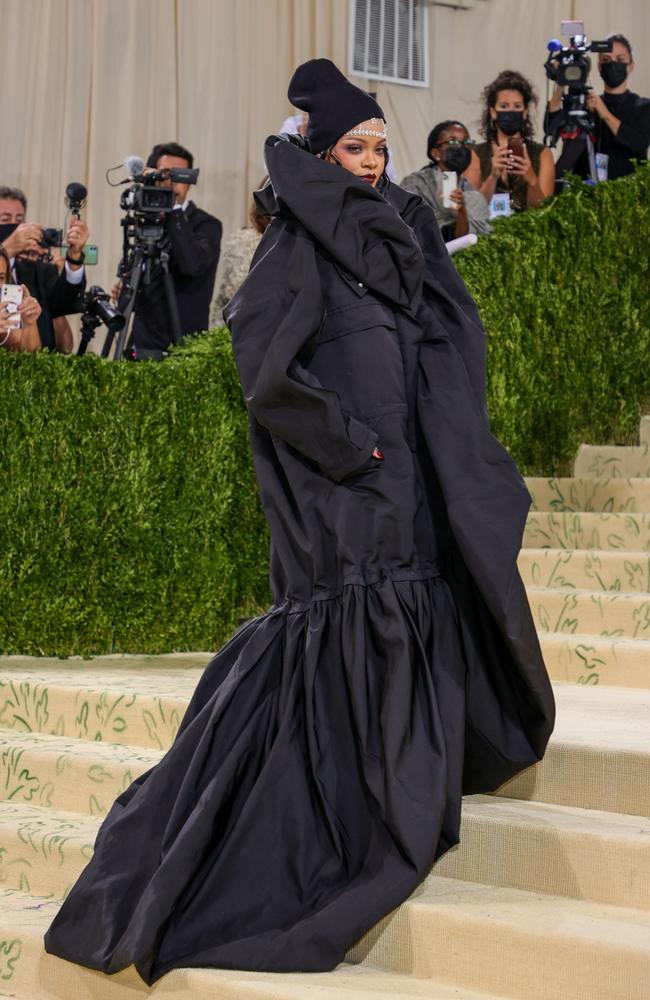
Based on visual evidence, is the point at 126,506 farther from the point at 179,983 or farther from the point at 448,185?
the point at 179,983

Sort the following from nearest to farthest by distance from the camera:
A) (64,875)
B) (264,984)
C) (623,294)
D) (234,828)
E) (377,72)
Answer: (264,984) < (234,828) < (64,875) < (623,294) < (377,72)

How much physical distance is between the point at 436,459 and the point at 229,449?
2347mm

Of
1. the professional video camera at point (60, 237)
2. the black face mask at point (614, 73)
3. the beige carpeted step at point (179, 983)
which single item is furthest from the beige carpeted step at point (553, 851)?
the black face mask at point (614, 73)

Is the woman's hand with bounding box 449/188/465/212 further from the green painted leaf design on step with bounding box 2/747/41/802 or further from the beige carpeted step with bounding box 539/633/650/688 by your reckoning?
the green painted leaf design on step with bounding box 2/747/41/802

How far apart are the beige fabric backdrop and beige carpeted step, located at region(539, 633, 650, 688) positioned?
5480 millimetres

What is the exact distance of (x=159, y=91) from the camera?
8.87 meters

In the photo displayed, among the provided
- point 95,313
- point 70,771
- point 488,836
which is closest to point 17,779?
point 70,771

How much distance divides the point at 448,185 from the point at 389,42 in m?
4.30

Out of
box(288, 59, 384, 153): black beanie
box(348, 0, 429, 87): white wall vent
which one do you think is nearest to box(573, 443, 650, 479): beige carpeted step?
box(288, 59, 384, 153): black beanie

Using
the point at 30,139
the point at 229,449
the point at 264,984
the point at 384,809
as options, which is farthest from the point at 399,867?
the point at 30,139

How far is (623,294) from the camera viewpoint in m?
5.71

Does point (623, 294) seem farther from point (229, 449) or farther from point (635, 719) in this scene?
point (635, 719)

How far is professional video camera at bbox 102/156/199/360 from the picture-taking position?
5879 mm

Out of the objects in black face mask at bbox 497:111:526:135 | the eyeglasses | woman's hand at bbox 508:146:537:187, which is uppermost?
black face mask at bbox 497:111:526:135
